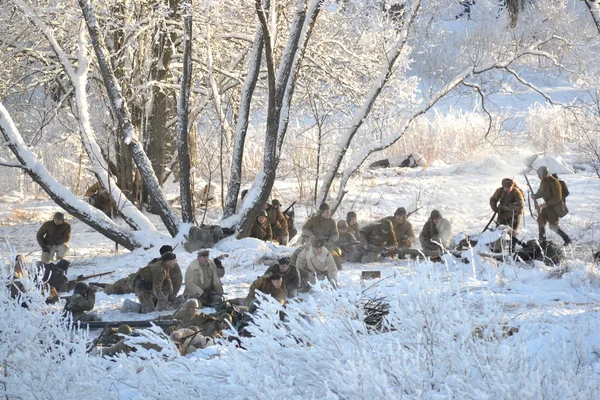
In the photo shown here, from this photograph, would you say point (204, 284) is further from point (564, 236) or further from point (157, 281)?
point (564, 236)

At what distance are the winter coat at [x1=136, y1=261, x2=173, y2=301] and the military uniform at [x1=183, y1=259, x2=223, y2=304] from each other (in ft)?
0.79

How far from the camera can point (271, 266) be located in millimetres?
9000

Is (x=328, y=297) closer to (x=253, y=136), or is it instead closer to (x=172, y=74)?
(x=172, y=74)

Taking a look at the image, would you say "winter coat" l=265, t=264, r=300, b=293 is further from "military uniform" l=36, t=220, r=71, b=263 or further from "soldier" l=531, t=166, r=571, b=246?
"soldier" l=531, t=166, r=571, b=246

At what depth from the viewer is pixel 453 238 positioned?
1288 cm

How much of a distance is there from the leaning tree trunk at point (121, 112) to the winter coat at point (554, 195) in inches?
242

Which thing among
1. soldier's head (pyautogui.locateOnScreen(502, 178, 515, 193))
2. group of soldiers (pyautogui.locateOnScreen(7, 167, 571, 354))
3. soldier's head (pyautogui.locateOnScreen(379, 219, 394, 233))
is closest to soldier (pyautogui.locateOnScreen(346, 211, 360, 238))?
group of soldiers (pyautogui.locateOnScreen(7, 167, 571, 354))

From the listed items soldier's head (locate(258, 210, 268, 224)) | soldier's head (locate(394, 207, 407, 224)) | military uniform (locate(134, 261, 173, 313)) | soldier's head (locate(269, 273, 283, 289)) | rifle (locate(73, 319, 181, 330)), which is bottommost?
rifle (locate(73, 319, 181, 330))

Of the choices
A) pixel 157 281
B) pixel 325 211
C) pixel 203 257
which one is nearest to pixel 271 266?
pixel 203 257

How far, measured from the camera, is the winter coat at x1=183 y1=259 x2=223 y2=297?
9.49 m

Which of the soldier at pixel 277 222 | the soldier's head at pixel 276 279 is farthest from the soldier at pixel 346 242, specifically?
the soldier's head at pixel 276 279

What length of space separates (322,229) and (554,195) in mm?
3747

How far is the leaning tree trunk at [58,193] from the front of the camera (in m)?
12.4

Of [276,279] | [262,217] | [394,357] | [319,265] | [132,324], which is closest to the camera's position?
[394,357]
